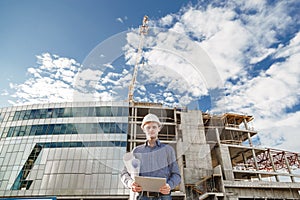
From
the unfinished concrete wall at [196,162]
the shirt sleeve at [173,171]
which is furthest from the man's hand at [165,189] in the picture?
the unfinished concrete wall at [196,162]

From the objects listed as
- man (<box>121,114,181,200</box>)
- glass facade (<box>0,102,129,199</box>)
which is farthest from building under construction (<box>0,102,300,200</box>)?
man (<box>121,114,181,200</box>)

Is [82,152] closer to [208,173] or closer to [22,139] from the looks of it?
[22,139]

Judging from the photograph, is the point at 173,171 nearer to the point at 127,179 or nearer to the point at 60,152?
the point at 127,179

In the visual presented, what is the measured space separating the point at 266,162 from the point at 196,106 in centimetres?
3827

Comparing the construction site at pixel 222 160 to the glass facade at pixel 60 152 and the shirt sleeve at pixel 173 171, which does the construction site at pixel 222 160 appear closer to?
the glass facade at pixel 60 152

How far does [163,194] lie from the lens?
2.87 m

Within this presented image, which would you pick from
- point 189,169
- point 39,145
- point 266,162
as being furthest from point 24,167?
point 266,162

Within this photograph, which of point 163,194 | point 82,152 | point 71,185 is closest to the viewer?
point 163,194

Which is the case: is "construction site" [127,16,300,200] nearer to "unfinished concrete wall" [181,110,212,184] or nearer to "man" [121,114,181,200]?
"unfinished concrete wall" [181,110,212,184]

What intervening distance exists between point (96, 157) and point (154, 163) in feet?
91.2

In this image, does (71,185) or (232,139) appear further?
(232,139)

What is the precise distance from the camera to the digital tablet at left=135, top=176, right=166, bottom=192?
8.38ft

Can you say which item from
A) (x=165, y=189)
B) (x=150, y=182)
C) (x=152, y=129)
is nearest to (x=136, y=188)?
(x=150, y=182)

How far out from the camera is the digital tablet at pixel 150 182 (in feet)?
8.38
